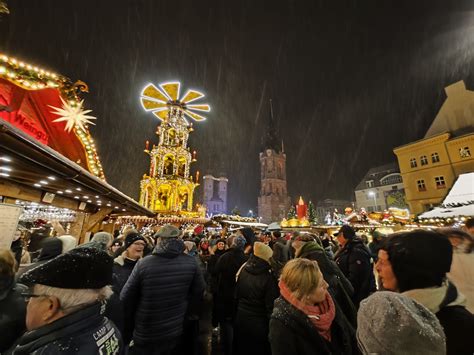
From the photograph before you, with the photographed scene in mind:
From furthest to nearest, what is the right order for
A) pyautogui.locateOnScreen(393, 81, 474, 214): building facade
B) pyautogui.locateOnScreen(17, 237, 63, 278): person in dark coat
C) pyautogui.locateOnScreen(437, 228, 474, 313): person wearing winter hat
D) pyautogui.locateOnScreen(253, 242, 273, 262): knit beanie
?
pyautogui.locateOnScreen(393, 81, 474, 214): building facade, pyautogui.locateOnScreen(253, 242, 273, 262): knit beanie, pyautogui.locateOnScreen(17, 237, 63, 278): person in dark coat, pyautogui.locateOnScreen(437, 228, 474, 313): person wearing winter hat

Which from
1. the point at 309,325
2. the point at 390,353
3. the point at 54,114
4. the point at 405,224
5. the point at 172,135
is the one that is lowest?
the point at 309,325

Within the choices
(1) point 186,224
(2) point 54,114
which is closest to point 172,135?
(1) point 186,224

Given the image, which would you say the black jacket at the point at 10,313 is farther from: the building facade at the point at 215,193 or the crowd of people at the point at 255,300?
the building facade at the point at 215,193

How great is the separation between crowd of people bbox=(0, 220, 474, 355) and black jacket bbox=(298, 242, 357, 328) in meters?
0.02

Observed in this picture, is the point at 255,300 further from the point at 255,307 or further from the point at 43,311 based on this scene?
the point at 43,311

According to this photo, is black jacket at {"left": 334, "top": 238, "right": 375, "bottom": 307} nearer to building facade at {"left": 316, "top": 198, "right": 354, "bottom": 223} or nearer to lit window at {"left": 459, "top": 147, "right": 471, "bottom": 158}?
lit window at {"left": 459, "top": 147, "right": 471, "bottom": 158}

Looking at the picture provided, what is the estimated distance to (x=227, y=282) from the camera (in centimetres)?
432

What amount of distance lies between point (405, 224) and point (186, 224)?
2140 centimetres

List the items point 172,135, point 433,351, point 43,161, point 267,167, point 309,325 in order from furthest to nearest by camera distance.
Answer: point 267,167
point 172,135
point 43,161
point 309,325
point 433,351

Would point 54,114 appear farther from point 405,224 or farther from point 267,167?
point 267,167

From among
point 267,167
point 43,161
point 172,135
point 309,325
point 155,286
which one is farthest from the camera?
point 267,167

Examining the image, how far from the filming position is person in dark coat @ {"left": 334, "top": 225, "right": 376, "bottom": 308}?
409 centimetres

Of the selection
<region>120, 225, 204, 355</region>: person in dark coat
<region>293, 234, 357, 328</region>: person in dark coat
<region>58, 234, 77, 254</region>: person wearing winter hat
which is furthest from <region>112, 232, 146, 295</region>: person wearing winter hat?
<region>293, 234, 357, 328</region>: person in dark coat

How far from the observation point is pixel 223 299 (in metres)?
4.36
